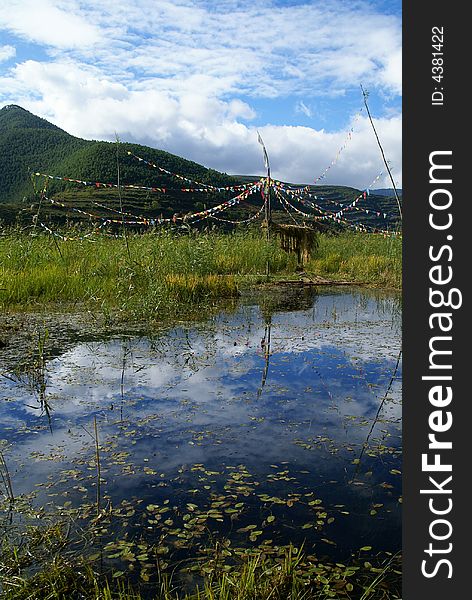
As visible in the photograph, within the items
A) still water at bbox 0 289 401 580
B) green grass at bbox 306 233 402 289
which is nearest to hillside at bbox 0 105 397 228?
green grass at bbox 306 233 402 289

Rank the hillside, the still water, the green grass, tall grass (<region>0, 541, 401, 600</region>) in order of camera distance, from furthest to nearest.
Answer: the hillside
the green grass
the still water
tall grass (<region>0, 541, 401, 600</region>)

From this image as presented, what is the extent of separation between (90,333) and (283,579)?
4.24 meters

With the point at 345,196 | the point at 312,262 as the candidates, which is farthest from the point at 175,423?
the point at 345,196

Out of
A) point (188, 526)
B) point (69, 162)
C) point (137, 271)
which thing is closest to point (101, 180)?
point (69, 162)

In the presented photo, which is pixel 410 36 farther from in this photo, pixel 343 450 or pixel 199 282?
pixel 199 282

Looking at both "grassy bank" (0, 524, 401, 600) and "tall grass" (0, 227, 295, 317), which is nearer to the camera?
"grassy bank" (0, 524, 401, 600)

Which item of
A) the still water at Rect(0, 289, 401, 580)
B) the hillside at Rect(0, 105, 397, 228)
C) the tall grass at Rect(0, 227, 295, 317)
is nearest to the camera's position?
the still water at Rect(0, 289, 401, 580)

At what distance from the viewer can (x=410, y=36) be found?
1.62 m

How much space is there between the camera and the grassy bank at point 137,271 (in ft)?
24.0

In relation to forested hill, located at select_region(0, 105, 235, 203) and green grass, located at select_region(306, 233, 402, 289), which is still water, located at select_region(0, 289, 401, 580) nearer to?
green grass, located at select_region(306, 233, 402, 289)

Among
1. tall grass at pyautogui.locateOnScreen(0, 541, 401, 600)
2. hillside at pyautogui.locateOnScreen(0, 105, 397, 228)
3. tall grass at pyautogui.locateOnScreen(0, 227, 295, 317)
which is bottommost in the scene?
tall grass at pyautogui.locateOnScreen(0, 541, 401, 600)

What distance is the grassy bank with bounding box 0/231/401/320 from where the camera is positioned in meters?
7.33

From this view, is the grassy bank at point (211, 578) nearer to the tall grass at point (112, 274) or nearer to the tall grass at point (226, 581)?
the tall grass at point (226, 581)

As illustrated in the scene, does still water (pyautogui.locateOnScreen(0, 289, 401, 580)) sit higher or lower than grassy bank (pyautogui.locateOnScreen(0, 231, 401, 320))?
lower
